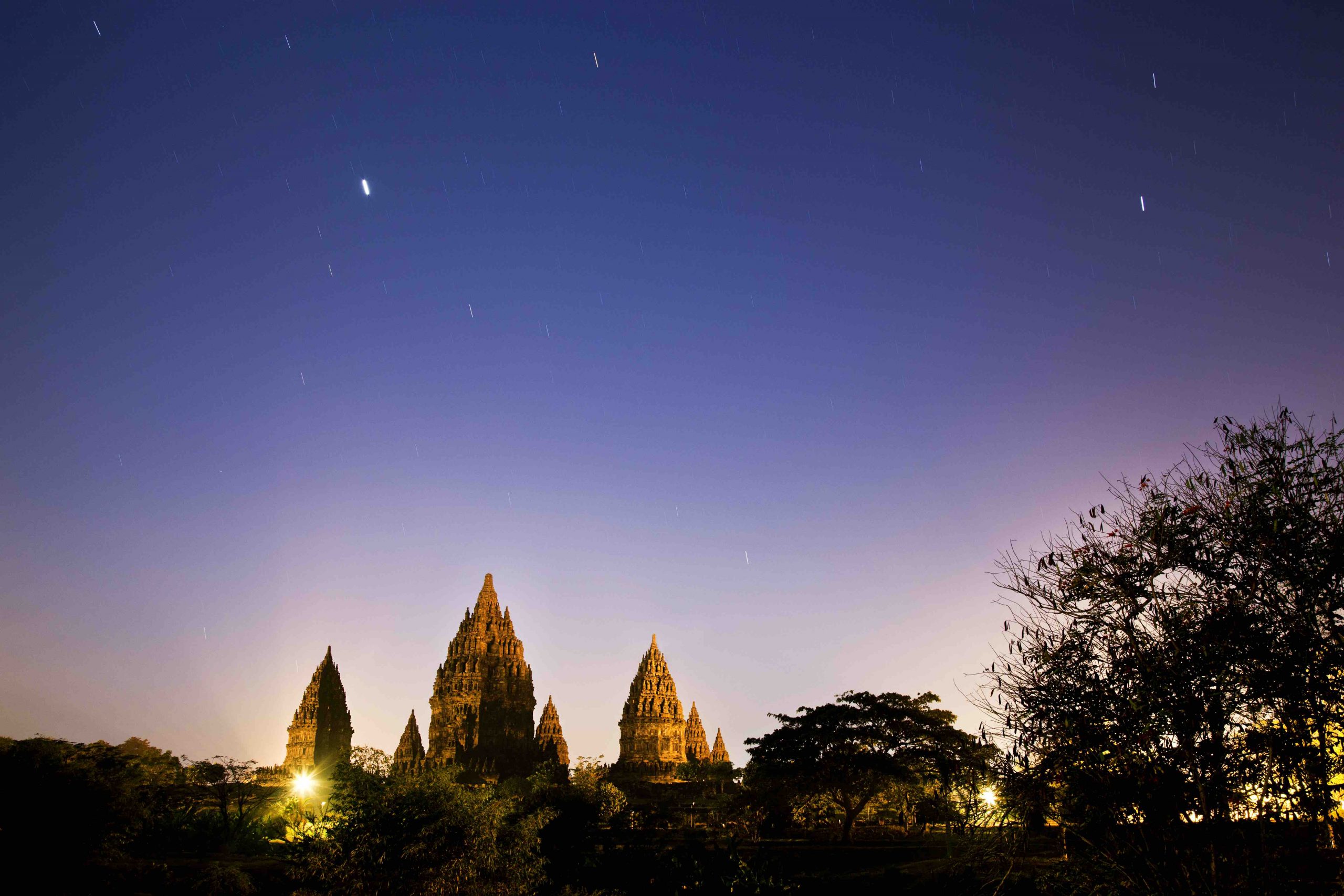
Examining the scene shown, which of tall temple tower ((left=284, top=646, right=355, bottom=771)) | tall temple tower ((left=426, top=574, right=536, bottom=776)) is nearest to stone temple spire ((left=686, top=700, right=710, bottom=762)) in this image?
tall temple tower ((left=426, top=574, right=536, bottom=776))

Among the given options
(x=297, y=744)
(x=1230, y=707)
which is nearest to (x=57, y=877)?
(x=1230, y=707)

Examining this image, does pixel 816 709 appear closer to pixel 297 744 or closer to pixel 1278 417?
pixel 1278 417

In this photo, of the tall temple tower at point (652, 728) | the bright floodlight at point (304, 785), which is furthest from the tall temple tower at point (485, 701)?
the bright floodlight at point (304, 785)

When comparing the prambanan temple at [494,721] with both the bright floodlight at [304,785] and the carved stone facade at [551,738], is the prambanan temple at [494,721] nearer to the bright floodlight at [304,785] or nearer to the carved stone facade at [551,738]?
the carved stone facade at [551,738]

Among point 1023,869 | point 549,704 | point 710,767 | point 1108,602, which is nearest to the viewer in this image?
point 1108,602

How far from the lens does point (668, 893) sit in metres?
33.2

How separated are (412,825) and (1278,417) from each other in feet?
75.7

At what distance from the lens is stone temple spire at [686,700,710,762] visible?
102m

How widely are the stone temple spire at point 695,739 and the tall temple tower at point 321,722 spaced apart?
41.6 metres

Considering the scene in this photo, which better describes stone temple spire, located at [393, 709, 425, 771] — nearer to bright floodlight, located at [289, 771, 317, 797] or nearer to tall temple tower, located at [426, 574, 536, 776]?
tall temple tower, located at [426, 574, 536, 776]

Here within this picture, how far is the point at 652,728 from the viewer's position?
9112 cm

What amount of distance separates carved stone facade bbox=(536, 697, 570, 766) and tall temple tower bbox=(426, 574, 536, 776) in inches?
44.3

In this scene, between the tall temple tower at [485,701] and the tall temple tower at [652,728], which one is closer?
the tall temple tower at [652,728]

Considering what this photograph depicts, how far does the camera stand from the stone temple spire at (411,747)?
9494 cm
